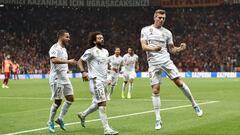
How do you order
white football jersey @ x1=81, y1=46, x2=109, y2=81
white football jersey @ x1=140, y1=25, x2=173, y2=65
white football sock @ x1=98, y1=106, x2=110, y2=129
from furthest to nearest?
1. white football jersey @ x1=140, y1=25, x2=173, y2=65
2. white football jersey @ x1=81, y1=46, x2=109, y2=81
3. white football sock @ x1=98, y1=106, x2=110, y2=129

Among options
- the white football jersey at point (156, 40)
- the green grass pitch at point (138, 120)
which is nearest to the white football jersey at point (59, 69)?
the green grass pitch at point (138, 120)

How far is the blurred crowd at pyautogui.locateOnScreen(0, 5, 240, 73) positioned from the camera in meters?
64.9

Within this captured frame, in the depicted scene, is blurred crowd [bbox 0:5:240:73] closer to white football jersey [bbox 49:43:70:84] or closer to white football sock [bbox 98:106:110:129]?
white football jersey [bbox 49:43:70:84]

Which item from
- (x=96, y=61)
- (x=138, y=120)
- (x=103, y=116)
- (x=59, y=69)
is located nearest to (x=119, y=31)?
(x=138, y=120)

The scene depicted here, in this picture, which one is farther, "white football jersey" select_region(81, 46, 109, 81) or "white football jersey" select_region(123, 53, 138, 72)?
"white football jersey" select_region(123, 53, 138, 72)

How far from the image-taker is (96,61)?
12203 mm

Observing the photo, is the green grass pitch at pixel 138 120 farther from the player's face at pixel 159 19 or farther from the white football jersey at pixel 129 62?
the white football jersey at pixel 129 62

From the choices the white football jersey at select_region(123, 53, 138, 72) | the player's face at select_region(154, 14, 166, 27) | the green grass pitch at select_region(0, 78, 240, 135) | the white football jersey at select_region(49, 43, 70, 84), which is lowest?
the green grass pitch at select_region(0, 78, 240, 135)

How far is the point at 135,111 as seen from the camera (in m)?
17.6

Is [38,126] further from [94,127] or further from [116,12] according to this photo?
[116,12]

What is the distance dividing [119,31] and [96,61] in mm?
62429

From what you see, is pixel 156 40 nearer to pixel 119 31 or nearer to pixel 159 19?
pixel 159 19

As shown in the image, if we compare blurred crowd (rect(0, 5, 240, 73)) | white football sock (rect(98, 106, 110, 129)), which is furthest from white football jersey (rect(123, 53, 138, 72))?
blurred crowd (rect(0, 5, 240, 73))

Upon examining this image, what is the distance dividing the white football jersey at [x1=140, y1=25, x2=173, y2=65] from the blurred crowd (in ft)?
160
